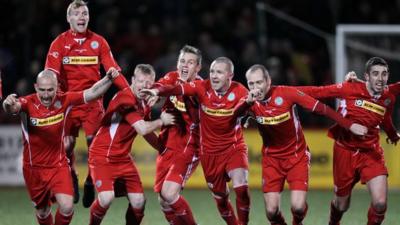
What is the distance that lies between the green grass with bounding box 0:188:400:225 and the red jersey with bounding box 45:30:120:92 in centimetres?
188

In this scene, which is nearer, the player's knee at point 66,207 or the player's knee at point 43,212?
the player's knee at point 66,207

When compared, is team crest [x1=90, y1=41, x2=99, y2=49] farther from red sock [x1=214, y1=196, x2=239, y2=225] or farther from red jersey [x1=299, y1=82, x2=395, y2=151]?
red jersey [x1=299, y1=82, x2=395, y2=151]

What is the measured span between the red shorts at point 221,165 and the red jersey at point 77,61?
1.63 m

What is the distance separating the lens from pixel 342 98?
36.7 feet

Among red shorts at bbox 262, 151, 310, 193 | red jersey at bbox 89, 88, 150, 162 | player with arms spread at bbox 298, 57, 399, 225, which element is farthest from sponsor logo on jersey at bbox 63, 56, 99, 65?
player with arms spread at bbox 298, 57, 399, 225

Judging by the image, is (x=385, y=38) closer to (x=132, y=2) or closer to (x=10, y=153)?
(x=132, y=2)

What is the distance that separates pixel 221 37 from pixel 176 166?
23.0 ft

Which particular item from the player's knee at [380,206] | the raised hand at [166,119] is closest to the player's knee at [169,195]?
the raised hand at [166,119]

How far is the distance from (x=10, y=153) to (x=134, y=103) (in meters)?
6.22

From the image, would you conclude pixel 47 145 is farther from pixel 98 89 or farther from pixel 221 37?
pixel 221 37

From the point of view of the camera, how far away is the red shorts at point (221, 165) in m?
11.0

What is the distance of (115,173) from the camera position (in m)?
10.9

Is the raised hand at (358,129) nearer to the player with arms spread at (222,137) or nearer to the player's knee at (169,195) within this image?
the player with arms spread at (222,137)

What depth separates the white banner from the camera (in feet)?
54.0
